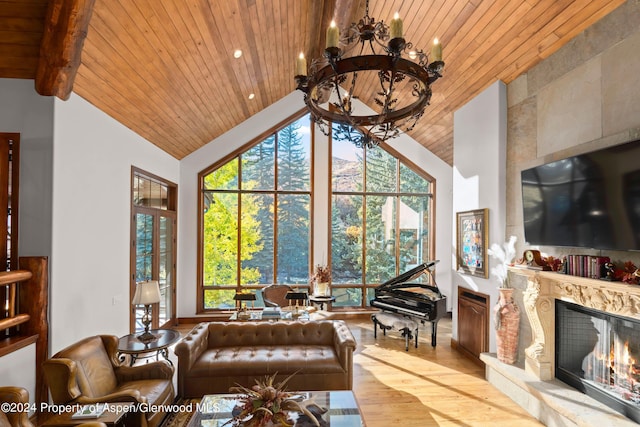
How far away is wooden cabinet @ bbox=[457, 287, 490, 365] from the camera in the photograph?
5.11m

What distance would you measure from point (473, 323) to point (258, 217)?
476 cm

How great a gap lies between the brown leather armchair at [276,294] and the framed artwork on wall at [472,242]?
3.41 metres

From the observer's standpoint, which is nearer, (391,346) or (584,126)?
(584,126)

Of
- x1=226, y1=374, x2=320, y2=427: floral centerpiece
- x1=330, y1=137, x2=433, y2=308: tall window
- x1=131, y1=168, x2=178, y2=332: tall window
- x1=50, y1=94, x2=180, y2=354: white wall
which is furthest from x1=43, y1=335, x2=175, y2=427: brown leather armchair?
x1=330, y1=137, x2=433, y2=308: tall window

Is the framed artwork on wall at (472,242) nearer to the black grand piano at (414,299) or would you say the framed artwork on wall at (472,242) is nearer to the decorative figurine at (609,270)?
the black grand piano at (414,299)

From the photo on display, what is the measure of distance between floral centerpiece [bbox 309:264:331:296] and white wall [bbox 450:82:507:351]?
8.54 ft

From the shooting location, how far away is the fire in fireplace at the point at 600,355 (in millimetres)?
3113

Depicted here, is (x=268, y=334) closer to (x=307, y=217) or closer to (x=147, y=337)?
(x=147, y=337)

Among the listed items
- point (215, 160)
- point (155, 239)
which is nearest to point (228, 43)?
point (215, 160)

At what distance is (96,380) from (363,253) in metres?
5.95

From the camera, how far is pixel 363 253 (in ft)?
27.2

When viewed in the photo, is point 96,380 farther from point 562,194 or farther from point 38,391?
point 562,194

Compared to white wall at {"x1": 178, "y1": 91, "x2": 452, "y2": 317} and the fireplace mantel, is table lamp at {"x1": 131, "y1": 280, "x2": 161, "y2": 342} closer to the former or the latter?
white wall at {"x1": 178, "y1": 91, "x2": 452, "y2": 317}

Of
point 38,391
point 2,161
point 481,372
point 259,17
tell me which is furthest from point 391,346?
point 2,161
